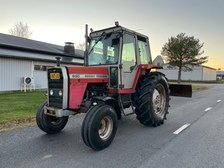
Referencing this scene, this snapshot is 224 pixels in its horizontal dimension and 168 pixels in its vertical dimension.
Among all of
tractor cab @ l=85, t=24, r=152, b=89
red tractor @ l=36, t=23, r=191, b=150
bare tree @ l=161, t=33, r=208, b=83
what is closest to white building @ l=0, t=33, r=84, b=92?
tractor cab @ l=85, t=24, r=152, b=89

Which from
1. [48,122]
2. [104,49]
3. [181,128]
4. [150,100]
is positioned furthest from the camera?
[181,128]

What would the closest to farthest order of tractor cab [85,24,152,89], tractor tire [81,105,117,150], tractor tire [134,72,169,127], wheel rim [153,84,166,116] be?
tractor tire [81,105,117,150] → tractor cab [85,24,152,89] → tractor tire [134,72,169,127] → wheel rim [153,84,166,116]

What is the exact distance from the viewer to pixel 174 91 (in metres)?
9.52

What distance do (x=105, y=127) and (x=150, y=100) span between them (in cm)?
191

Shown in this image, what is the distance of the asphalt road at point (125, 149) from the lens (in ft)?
15.1

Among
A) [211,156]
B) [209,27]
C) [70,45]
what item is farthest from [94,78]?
[70,45]

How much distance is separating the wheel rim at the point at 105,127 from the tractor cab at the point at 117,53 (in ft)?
3.75

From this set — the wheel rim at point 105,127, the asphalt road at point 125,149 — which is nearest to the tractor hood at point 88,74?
the wheel rim at point 105,127

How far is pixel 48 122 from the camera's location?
6.36 m

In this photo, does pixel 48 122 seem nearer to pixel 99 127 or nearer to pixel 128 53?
pixel 99 127

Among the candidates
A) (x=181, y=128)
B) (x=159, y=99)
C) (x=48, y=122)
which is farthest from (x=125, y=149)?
(x=159, y=99)

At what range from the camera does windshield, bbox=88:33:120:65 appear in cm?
660

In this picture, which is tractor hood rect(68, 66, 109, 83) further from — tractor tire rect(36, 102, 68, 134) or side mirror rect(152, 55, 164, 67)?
side mirror rect(152, 55, 164, 67)

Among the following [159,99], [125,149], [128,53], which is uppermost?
[128,53]
